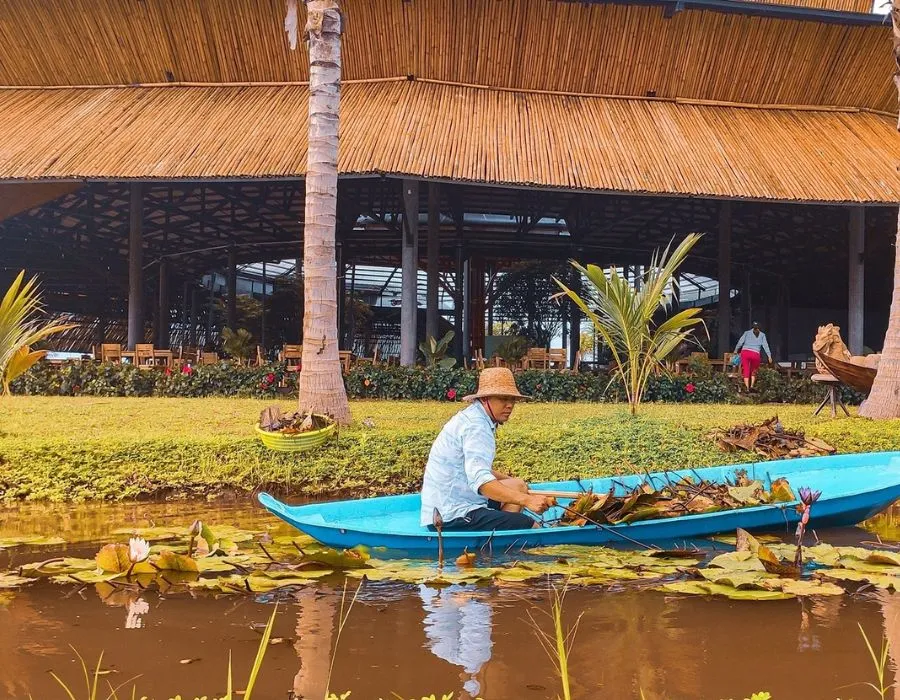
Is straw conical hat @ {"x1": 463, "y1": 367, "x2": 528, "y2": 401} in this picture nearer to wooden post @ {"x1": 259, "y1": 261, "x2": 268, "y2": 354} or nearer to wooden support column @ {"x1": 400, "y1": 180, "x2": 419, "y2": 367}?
wooden support column @ {"x1": 400, "y1": 180, "x2": 419, "y2": 367}

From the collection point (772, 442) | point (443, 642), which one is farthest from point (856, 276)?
point (443, 642)

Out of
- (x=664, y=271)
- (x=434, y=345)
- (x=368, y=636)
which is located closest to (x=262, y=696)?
(x=368, y=636)

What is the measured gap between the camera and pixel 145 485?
7605 millimetres

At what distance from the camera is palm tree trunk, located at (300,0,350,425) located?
926 cm

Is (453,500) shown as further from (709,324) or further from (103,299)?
(103,299)


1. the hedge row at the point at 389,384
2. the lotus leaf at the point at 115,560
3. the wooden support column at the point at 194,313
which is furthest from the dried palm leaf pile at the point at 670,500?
the wooden support column at the point at 194,313

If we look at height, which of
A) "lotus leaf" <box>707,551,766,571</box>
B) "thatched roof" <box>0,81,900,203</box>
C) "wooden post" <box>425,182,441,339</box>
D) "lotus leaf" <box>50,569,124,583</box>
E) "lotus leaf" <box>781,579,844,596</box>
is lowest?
"lotus leaf" <box>50,569,124,583</box>

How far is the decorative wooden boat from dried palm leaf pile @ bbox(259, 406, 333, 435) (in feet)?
22.2

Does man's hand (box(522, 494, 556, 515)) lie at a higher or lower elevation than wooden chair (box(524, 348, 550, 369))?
lower

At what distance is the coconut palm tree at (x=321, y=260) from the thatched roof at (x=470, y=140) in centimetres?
364

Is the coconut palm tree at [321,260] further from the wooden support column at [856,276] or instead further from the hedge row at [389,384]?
the wooden support column at [856,276]

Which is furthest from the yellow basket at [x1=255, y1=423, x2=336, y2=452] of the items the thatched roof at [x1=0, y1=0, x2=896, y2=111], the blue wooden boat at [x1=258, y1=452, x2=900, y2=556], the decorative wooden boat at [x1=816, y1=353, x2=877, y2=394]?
the thatched roof at [x1=0, y1=0, x2=896, y2=111]

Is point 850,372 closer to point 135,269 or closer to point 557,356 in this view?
point 557,356

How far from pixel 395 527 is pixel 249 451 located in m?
3.07
